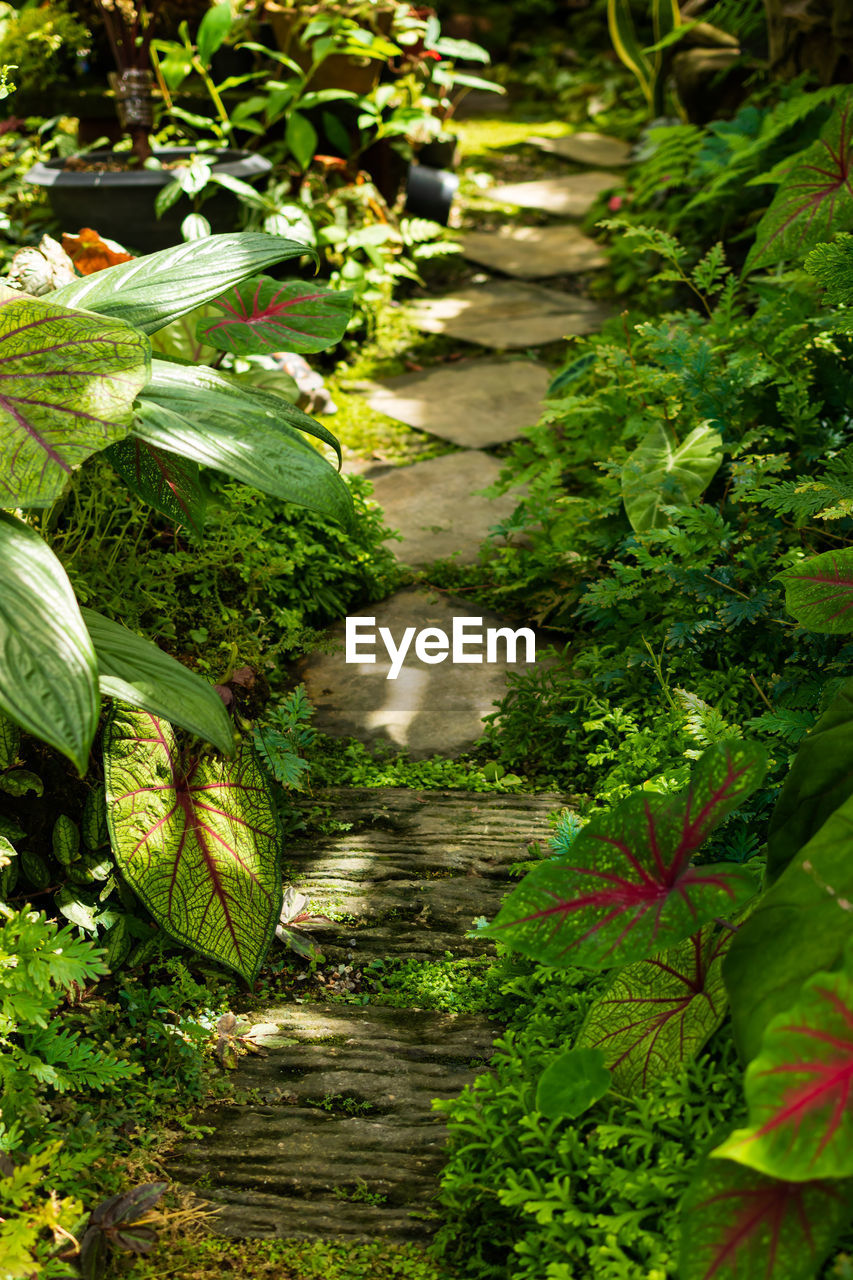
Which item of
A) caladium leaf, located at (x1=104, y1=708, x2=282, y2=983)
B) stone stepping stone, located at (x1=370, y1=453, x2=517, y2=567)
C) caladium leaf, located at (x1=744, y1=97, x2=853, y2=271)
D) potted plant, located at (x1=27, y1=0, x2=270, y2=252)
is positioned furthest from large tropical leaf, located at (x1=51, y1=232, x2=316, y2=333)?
potted plant, located at (x1=27, y1=0, x2=270, y2=252)

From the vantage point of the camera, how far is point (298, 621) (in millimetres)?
2730

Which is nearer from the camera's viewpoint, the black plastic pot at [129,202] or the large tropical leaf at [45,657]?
the large tropical leaf at [45,657]

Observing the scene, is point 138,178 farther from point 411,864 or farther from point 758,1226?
point 758,1226

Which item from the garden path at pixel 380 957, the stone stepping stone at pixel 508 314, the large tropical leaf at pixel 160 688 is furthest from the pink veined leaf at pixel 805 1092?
the stone stepping stone at pixel 508 314

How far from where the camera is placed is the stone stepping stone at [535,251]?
561cm

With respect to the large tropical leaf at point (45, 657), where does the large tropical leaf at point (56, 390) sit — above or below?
above

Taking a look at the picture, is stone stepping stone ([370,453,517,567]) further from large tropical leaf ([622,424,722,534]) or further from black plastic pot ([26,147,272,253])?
black plastic pot ([26,147,272,253])

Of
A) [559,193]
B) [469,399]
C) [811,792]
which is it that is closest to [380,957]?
[811,792]

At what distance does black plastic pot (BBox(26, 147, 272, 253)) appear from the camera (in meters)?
3.99

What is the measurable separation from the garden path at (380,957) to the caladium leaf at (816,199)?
1.14 m

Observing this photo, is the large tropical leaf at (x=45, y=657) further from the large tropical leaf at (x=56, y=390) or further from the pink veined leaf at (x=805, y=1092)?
the pink veined leaf at (x=805, y=1092)

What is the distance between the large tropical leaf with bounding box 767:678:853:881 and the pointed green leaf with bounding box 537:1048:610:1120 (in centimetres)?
34

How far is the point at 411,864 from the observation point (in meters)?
2.14

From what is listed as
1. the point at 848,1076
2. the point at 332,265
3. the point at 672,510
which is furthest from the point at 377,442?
the point at 848,1076
